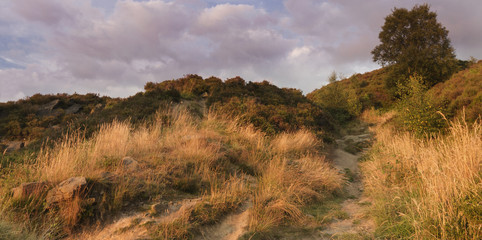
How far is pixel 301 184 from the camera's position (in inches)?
263

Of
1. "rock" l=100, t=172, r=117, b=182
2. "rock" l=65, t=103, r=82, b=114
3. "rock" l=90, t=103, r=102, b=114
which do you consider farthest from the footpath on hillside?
"rock" l=65, t=103, r=82, b=114

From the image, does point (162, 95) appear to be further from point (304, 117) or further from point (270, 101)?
point (304, 117)

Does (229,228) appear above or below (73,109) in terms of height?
below

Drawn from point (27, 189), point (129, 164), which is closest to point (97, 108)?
point (129, 164)

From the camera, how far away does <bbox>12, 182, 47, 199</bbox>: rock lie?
4.39m

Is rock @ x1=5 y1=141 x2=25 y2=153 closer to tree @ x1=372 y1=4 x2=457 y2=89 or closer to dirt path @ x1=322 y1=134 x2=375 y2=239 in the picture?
dirt path @ x1=322 y1=134 x2=375 y2=239

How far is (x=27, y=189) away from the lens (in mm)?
4496

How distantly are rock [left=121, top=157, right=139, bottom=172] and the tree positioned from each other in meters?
22.9

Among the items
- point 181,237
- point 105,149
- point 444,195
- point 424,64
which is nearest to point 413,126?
point 444,195

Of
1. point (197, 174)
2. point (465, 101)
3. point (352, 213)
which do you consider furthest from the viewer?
point (465, 101)

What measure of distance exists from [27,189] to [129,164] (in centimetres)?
176

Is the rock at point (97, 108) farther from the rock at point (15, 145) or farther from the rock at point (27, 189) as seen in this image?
the rock at point (27, 189)

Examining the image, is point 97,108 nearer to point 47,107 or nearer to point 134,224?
point 47,107

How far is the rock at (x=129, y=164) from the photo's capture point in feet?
18.2
